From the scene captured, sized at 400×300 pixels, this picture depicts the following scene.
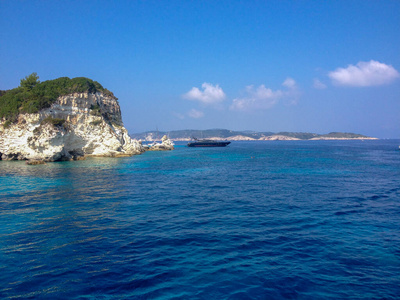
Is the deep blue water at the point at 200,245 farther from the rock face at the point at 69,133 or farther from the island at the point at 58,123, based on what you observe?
the island at the point at 58,123

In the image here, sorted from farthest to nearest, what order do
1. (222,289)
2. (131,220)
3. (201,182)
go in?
(201,182) → (131,220) → (222,289)

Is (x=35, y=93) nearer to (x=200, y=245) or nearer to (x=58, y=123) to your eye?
(x=58, y=123)

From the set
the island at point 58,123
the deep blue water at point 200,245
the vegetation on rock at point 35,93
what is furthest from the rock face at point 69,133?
the deep blue water at point 200,245

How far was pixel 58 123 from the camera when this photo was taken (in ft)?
167

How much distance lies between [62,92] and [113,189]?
4238 centimetres

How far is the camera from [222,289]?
869 cm

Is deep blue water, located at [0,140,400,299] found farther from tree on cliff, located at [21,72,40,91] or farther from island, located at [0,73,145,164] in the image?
tree on cliff, located at [21,72,40,91]

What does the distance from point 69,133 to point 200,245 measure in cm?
5142

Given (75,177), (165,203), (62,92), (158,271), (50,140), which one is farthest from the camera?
(62,92)

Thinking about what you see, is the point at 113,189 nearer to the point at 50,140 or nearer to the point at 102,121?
the point at 50,140

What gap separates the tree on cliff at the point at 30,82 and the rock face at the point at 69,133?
10.0 m

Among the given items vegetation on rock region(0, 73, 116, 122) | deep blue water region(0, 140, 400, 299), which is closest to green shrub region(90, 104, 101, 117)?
vegetation on rock region(0, 73, 116, 122)

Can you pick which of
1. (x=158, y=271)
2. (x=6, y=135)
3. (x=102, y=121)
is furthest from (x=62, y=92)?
(x=158, y=271)

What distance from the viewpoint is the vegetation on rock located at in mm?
51312
